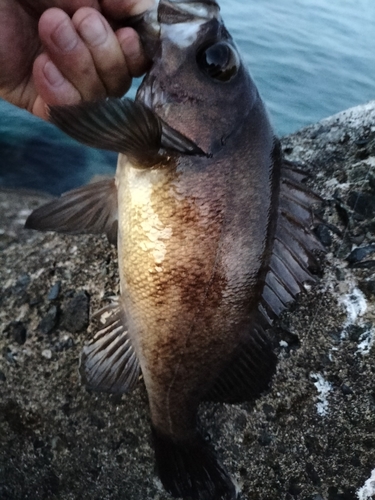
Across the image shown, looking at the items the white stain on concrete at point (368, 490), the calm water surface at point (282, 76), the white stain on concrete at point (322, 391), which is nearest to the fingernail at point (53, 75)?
the white stain on concrete at point (322, 391)

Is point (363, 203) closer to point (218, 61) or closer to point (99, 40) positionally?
point (218, 61)

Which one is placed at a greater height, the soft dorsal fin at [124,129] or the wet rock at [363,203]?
the soft dorsal fin at [124,129]

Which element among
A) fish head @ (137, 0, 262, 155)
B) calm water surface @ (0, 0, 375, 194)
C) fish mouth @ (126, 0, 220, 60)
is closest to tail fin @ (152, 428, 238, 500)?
fish head @ (137, 0, 262, 155)

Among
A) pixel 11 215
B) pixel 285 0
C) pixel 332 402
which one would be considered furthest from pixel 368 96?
pixel 332 402

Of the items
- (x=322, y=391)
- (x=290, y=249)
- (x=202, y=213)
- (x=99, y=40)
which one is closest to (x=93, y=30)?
(x=99, y=40)

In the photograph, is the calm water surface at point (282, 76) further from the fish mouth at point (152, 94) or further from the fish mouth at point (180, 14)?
the fish mouth at point (152, 94)

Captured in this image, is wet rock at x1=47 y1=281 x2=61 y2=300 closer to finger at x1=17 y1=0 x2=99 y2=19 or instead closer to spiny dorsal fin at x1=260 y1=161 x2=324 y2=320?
spiny dorsal fin at x1=260 y1=161 x2=324 y2=320

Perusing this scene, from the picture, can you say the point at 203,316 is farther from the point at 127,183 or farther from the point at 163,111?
the point at 163,111

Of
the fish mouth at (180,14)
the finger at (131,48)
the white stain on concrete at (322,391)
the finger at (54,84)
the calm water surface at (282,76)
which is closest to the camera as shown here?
the fish mouth at (180,14)
